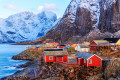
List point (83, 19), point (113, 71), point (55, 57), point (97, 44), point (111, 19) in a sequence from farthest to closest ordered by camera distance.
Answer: point (83, 19) → point (111, 19) → point (97, 44) → point (55, 57) → point (113, 71)

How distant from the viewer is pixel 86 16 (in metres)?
166

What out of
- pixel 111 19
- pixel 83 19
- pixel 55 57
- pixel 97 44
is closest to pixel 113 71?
pixel 55 57

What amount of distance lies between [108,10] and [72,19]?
48071mm

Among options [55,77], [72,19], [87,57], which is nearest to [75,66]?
[87,57]

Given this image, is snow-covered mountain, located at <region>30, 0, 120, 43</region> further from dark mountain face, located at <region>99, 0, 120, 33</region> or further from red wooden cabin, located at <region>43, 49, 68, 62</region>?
red wooden cabin, located at <region>43, 49, 68, 62</region>

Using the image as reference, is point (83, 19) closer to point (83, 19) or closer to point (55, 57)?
point (83, 19)

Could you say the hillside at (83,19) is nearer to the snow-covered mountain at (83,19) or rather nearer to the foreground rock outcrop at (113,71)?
the snow-covered mountain at (83,19)

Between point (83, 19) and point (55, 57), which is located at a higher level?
point (83, 19)

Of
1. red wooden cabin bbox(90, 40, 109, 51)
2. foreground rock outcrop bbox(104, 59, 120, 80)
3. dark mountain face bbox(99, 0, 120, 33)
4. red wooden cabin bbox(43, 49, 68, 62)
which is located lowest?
foreground rock outcrop bbox(104, 59, 120, 80)

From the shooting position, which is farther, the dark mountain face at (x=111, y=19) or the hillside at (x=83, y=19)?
the hillside at (x=83, y=19)

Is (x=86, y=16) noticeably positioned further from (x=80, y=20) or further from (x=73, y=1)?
(x=73, y=1)

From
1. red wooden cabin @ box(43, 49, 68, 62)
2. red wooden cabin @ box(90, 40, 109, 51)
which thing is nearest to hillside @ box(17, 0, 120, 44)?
red wooden cabin @ box(90, 40, 109, 51)

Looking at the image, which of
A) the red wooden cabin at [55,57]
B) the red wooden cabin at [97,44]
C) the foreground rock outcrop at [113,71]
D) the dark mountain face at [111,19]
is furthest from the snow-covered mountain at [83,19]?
the foreground rock outcrop at [113,71]

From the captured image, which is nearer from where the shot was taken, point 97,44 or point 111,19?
point 97,44
